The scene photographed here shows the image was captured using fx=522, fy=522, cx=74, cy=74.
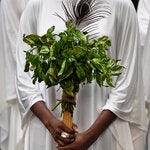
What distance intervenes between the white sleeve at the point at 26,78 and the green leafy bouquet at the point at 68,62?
0.25 metres

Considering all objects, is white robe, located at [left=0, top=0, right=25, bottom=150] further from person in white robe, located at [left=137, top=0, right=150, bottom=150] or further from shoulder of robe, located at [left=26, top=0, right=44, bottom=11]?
person in white robe, located at [left=137, top=0, right=150, bottom=150]

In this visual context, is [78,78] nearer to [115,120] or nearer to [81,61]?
[81,61]

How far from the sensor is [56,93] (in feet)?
7.64

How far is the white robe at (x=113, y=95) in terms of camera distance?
90.0 inches

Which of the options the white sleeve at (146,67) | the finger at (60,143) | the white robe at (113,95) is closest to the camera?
the finger at (60,143)

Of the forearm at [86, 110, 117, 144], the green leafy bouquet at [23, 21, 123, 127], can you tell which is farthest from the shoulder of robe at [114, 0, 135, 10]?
the forearm at [86, 110, 117, 144]

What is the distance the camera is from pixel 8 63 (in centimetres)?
298

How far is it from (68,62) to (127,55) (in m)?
0.41

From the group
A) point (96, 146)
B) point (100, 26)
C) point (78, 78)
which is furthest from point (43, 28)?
point (96, 146)

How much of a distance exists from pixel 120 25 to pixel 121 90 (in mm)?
292

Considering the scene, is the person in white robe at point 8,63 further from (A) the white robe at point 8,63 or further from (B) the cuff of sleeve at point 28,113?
(B) the cuff of sleeve at point 28,113

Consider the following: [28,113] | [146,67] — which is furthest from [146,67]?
[28,113]

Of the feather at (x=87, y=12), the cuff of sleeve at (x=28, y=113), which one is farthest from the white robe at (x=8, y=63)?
the feather at (x=87, y=12)

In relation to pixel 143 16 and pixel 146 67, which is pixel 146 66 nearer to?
pixel 146 67
